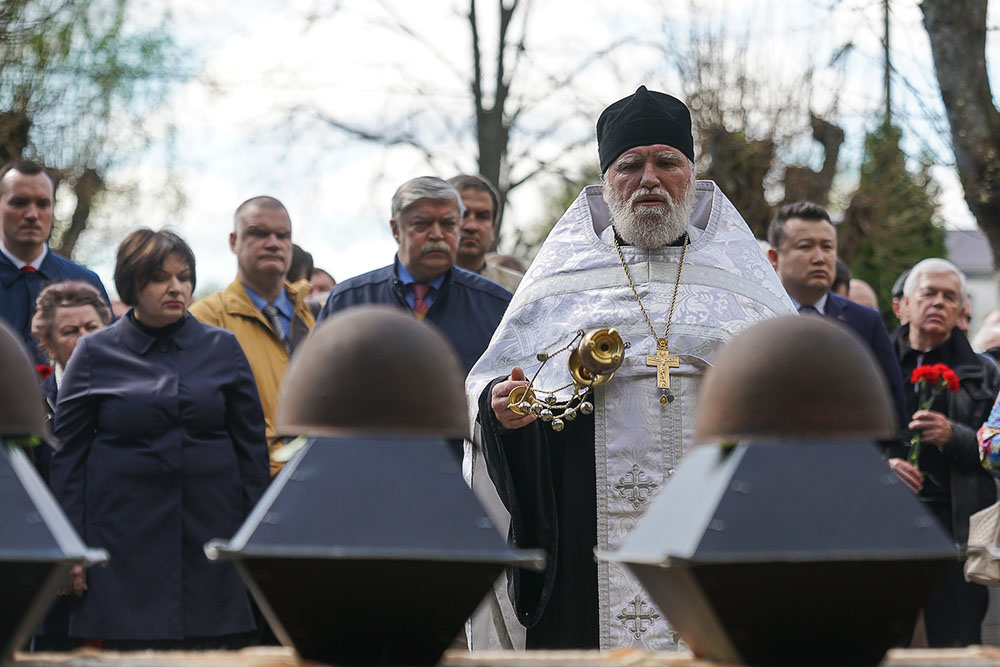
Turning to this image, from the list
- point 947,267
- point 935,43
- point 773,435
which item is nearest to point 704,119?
point 935,43

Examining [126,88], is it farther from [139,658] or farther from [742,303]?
[139,658]

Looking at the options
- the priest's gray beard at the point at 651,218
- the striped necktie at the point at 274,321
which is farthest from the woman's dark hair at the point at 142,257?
the priest's gray beard at the point at 651,218

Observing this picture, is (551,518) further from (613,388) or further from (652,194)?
(652,194)

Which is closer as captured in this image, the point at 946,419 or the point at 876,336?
the point at 876,336

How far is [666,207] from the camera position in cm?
489

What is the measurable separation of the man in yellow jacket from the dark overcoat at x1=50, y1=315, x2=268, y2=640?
946 mm

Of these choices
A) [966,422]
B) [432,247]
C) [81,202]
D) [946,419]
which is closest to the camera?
[432,247]

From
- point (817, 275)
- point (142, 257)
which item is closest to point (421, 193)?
point (142, 257)

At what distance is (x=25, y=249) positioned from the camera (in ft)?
21.6

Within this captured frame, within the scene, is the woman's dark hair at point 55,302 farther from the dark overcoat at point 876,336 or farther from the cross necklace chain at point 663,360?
the dark overcoat at point 876,336

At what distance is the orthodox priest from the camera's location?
4.71m

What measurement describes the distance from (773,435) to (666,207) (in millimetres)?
2704

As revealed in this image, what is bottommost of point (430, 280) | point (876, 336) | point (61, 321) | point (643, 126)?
point (876, 336)

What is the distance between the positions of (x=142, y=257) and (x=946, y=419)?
3.87 metres
